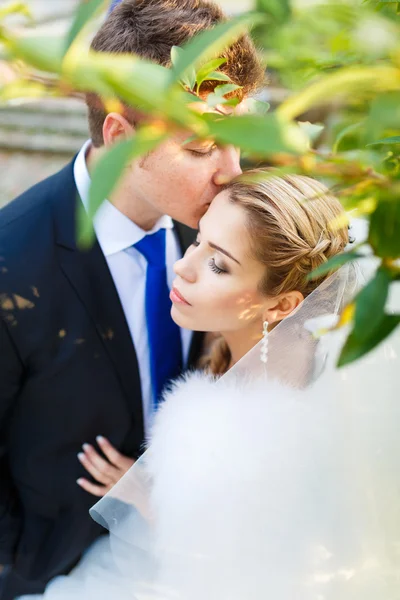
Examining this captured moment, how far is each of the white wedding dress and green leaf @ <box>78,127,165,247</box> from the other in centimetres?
90

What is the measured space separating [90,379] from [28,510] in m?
0.53

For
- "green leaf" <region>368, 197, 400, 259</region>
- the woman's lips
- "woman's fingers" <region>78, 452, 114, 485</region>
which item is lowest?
"woman's fingers" <region>78, 452, 114, 485</region>

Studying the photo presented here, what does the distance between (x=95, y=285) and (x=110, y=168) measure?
1303mm

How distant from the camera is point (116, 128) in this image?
1418 millimetres

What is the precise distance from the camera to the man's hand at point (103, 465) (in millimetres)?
1697

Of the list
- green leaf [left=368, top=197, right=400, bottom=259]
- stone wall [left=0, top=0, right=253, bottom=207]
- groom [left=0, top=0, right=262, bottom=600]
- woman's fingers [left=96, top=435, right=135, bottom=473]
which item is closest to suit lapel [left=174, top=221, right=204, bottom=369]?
groom [left=0, top=0, right=262, bottom=600]

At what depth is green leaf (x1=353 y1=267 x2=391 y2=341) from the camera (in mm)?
471

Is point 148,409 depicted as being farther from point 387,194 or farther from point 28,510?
point 387,194

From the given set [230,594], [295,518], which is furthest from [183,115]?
[230,594]

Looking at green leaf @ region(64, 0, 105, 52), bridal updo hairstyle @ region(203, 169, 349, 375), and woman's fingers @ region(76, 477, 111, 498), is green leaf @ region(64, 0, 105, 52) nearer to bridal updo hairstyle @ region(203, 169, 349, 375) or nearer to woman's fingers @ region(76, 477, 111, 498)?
bridal updo hairstyle @ region(203, 169, 349, 375)

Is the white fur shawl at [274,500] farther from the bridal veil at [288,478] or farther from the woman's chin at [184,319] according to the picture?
the woman's chin at [184,319]

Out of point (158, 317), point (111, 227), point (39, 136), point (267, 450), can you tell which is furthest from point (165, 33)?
point (39, 136)

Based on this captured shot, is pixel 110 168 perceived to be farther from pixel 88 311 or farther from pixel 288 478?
pixel 88 311

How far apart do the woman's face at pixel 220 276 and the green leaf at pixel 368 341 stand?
86 cm
